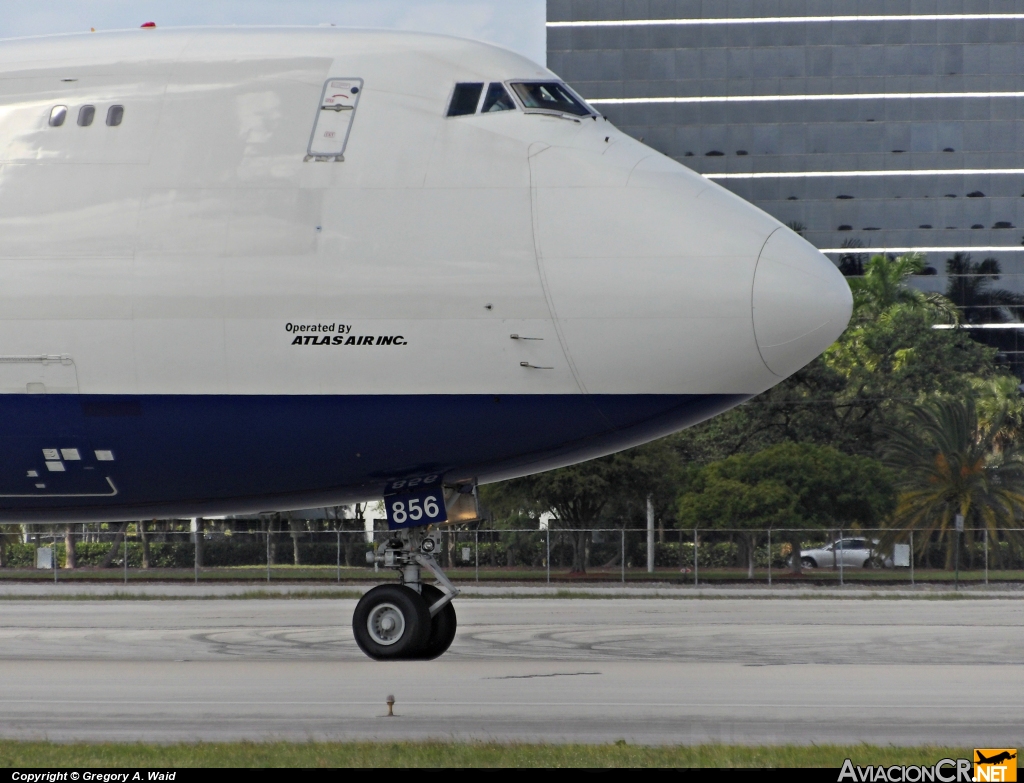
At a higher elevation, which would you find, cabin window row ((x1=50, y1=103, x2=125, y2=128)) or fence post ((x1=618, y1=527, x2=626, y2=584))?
cabin window row ((x1=50, y1=103, x2=125, y2=128))

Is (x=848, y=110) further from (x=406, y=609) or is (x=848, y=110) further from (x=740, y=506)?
(x=406, y=609)

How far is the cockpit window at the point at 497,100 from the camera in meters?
14.8

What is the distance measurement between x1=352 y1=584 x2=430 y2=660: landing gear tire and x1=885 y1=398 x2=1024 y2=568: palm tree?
41432mm

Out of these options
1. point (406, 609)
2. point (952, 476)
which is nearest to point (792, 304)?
point (406, 609)

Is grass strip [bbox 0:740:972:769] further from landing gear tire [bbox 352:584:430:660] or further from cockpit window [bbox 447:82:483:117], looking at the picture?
cockpit window [bbox 447:82:483:117]

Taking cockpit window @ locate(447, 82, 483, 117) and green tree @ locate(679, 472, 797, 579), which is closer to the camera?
cockpit window @ locate(447, 82, 483, 117)

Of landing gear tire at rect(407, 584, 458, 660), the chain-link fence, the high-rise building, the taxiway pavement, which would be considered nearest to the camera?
the taxiway pavement

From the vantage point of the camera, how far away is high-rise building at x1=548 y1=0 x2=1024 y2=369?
428ft

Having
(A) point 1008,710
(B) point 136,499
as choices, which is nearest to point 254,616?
(B) point 136,499

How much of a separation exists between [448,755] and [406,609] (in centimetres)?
534

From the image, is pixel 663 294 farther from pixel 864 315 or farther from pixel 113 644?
pixel 864 315

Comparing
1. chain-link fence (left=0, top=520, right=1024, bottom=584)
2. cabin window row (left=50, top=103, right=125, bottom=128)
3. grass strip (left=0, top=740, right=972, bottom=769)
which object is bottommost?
chain-link fence (left=0, top=520, right=1024, bottom=584)

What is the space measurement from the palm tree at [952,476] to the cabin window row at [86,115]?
144 feet

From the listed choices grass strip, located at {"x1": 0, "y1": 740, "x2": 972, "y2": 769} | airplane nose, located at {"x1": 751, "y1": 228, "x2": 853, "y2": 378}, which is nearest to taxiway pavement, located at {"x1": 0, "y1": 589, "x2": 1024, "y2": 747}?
grass strip, located at {"x1": 0, "y1": 740, "x2": 972, "y2": 769}
